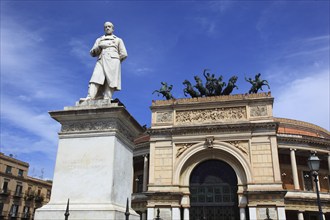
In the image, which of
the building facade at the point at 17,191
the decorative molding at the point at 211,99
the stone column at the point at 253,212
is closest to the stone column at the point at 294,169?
the decorative molding at the point at 211,99

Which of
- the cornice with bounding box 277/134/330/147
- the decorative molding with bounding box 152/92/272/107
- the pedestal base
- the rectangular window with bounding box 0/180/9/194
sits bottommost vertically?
the pedestal base

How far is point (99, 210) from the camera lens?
5441 mm

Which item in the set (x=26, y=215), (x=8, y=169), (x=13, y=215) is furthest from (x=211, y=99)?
(x=26, y=215)

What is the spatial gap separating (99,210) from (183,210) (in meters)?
24.0

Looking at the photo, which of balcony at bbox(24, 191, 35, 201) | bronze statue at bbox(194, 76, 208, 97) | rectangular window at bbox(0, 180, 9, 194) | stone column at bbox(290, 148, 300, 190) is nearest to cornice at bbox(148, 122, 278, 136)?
bronze statue at bbox(194, 76, 208, 97)

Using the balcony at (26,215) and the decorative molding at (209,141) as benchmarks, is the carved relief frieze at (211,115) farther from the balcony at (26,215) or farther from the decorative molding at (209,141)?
the balcony at (26,215)

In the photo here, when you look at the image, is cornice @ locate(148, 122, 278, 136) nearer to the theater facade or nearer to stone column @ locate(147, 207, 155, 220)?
the theater facade

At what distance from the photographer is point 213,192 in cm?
2875

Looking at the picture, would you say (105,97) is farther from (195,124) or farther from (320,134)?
(320,134)

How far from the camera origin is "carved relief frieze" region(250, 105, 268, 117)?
29562 mm

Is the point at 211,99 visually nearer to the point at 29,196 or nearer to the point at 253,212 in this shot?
the point at 253,212

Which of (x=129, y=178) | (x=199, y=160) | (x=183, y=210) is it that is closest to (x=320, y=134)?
(x=199, y=160)

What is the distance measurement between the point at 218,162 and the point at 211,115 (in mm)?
4549

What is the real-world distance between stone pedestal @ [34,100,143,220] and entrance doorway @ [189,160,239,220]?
2302 cm
